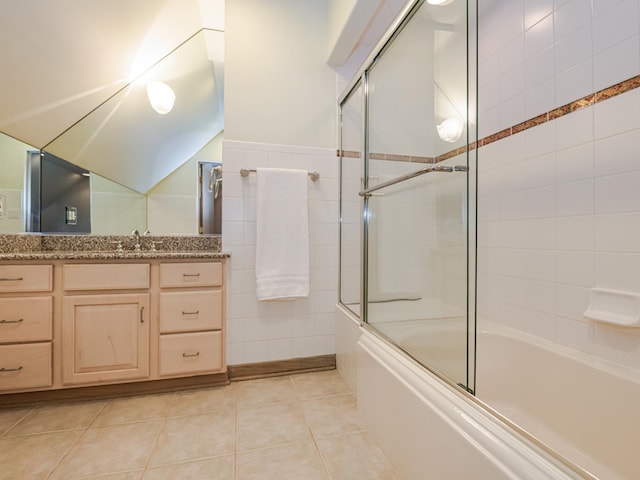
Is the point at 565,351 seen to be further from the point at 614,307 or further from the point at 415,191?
the point at 415,191

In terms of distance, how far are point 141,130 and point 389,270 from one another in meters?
1.98

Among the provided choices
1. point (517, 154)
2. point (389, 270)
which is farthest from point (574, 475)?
point (517, 154)

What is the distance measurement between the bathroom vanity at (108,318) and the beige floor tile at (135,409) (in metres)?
0.10

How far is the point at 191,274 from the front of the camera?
5.82 ft

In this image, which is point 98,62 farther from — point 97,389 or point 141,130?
point 97,389

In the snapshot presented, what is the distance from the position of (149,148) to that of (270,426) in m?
Answer: 1.99

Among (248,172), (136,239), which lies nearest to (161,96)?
(248,172)

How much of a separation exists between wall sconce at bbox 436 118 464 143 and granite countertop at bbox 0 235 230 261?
4.32ft

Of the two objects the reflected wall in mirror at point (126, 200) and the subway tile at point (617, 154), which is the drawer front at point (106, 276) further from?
the subway tile at point (617, 154)

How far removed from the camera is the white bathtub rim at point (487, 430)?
0.63 metres

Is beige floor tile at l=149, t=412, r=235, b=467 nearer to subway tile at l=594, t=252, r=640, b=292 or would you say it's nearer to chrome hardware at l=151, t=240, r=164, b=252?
chrome hardware at l=151, t=240, r=164, b=252

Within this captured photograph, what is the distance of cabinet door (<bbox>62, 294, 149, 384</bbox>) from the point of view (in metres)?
1.62

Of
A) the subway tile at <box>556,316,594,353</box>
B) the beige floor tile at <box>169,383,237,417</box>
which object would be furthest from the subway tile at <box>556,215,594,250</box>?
the beige floor tile at <box>169,383,237,417</box>

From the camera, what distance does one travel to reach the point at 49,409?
62.5 inches
